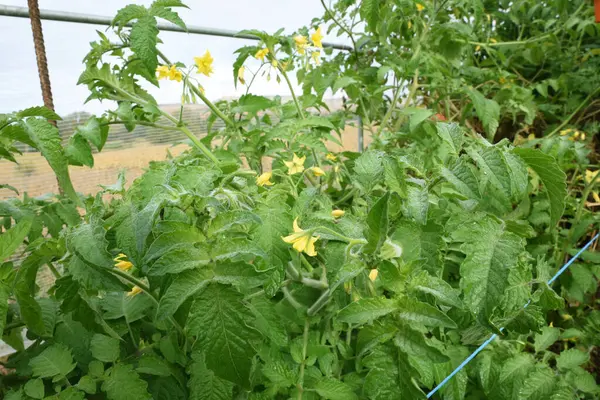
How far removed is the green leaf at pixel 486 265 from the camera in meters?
0.45

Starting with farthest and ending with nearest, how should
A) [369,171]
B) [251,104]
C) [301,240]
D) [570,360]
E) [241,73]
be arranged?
[241,73]
[251,104]
[570,360]
[369,171]
[301,240]

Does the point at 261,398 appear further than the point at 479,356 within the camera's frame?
No

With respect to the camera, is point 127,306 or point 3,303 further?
point 127,306

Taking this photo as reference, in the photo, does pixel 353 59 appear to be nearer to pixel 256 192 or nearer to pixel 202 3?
pixel 202 3

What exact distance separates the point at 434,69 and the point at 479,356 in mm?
929

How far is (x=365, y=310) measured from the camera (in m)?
0.45

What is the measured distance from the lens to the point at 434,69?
142 centimetres

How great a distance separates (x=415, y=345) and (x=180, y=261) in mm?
237

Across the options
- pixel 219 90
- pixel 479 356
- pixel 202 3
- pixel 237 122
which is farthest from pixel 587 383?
pixel 202 3

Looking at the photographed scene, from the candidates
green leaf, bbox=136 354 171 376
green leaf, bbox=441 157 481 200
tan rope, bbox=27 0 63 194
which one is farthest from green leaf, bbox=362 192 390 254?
tan rope, bbox=27 0 63 194

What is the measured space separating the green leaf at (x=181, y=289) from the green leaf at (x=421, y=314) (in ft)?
0.63

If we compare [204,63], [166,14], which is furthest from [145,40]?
[204,63]

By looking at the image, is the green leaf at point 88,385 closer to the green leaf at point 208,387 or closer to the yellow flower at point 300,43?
the green leaf at point 208,387

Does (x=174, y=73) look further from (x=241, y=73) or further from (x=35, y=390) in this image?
(x=35, y=390)
